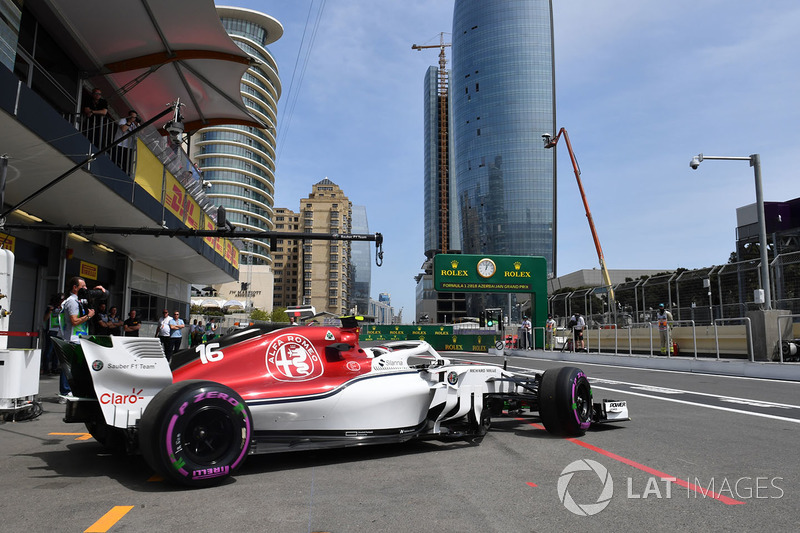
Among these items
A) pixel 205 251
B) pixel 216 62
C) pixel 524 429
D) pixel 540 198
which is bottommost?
pixel 524 429

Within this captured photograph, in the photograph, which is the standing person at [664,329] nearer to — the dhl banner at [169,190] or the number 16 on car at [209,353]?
the dhl banner at [169,190]

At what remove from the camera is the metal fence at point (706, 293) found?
1773 centimetres

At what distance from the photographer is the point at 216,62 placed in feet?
50.5

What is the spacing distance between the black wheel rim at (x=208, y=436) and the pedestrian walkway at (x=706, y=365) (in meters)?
14.7

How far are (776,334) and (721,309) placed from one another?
2981 mm

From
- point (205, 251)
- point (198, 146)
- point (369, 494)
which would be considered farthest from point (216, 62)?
point (198, 146)

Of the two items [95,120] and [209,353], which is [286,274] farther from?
[209,353]

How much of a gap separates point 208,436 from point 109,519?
912mm

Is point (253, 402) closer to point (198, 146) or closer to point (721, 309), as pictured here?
point (721, 309)

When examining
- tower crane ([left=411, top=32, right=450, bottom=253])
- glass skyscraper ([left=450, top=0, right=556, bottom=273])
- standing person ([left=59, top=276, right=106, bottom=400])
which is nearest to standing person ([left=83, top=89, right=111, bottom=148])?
standing person ([left=59, top=276, right=106, bottom=400])

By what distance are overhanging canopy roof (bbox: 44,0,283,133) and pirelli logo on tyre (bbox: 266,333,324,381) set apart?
32.9 ft

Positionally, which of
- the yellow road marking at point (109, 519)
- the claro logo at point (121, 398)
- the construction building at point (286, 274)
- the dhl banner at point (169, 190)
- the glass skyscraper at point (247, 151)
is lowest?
the yellow road marking at point (109, 519)

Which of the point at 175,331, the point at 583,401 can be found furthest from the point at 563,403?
the point at 175,331

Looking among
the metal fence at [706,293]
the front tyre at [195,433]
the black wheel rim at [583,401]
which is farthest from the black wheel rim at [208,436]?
the metal fence at [706,293]
